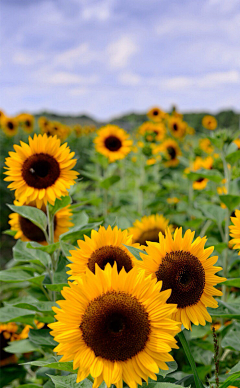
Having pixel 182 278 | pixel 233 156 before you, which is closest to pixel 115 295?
pixel 182 278

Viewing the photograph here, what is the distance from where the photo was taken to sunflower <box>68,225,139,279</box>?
1159 mm

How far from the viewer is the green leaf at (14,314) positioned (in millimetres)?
1584

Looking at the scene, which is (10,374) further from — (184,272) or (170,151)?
(170,151)

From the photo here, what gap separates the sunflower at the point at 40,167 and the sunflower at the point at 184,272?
586 mm

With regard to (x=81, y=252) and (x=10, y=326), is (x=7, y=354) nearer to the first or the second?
(x=10, y=326)

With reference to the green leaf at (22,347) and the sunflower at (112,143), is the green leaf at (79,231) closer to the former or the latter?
the green leaf at (22,347)

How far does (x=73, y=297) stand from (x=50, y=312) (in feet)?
1.79

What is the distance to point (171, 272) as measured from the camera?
1.01 meters

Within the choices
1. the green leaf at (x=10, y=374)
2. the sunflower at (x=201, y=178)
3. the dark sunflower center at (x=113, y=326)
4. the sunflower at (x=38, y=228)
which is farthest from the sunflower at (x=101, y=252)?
the sunflower at (x=201, y=178)

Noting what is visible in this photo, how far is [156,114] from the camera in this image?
5.17m

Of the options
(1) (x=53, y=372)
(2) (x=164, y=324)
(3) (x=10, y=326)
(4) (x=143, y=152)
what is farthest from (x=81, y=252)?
(4) (x=143, y=152)

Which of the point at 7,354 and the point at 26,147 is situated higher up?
the point at 26,147

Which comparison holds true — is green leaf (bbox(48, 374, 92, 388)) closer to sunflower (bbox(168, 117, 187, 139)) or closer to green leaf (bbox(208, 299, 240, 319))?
green leaf (bbox(208, 299, 240, 319))

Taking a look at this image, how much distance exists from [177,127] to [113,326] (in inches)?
170
